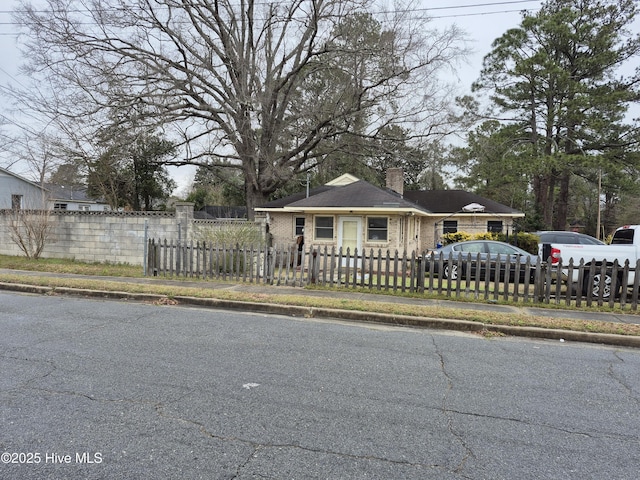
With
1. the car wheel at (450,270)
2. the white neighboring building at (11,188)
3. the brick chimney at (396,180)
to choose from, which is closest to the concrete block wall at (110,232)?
the car wheel at (450,270)

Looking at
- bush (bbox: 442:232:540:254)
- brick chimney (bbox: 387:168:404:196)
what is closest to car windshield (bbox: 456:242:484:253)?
bush (bbox: 442:232:540:254)

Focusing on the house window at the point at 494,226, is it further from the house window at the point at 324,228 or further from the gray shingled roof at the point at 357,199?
the house window at the point at 324,228

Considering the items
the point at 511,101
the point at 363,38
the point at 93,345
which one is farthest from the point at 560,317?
the point at 511,101

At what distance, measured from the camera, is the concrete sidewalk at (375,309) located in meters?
6.82

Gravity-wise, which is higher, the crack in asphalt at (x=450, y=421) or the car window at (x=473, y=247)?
the car window at (x=473, y=247)

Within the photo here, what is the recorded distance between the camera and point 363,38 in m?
22.7

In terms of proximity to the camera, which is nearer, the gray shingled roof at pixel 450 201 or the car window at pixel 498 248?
Answer: the car window at pixel 498 248

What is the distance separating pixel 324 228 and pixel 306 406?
1377 centimetres

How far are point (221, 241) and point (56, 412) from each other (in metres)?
9.79

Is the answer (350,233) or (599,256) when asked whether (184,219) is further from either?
(599,256)

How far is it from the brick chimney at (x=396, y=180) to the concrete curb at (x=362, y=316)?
15.7 metres

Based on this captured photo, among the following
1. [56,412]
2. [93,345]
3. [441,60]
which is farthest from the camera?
[441,60]

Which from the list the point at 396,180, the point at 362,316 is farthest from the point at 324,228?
the point at 362,316

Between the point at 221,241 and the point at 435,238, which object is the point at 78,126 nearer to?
the point at 221,241
